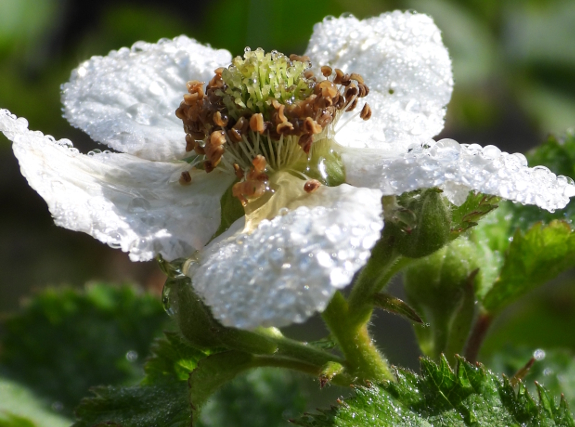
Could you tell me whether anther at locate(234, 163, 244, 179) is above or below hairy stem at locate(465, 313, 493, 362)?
above

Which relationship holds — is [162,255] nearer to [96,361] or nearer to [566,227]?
[566,227]

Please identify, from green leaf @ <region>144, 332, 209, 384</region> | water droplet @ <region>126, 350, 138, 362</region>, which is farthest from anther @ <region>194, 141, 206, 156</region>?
water droplet @ <region>126, 350, 138, 362</region>

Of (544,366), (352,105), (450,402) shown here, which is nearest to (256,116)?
(352,105)

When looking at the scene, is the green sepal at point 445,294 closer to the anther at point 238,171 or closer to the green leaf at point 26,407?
the anther at point 238,171

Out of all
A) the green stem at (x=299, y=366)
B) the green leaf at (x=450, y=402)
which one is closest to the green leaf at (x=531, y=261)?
the green leaf at (x=450, y=402)

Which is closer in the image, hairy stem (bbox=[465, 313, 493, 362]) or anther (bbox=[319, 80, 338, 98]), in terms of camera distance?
anther (bbox=[319, 80, 338, 98])

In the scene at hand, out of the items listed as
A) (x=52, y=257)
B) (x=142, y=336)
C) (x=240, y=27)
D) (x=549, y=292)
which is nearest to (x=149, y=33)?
(x=240, y=27)

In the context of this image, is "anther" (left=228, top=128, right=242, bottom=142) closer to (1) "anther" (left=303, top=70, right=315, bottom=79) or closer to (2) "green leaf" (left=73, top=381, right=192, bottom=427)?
(1) "anther" (left=303, top=70, right=315, bottom=79)
